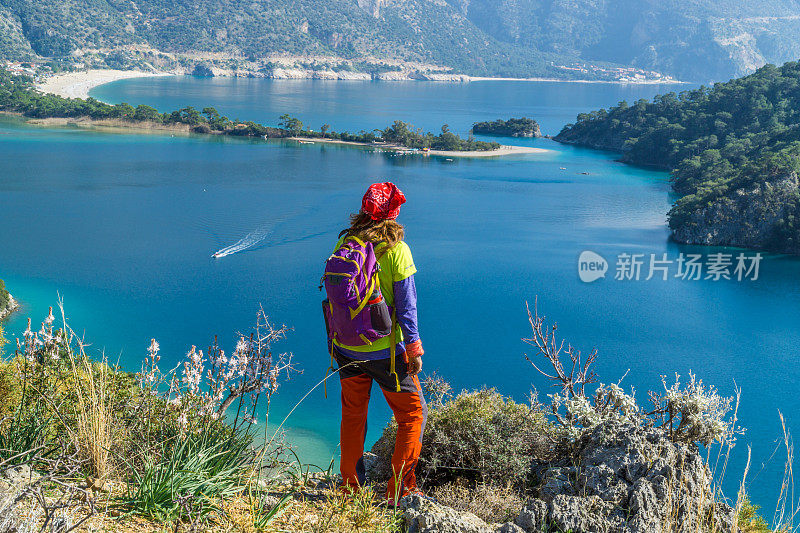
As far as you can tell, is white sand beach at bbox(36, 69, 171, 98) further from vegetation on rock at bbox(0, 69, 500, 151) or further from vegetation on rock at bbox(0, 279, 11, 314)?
vegetation on rock at bbox(0, 279, 11, 314)

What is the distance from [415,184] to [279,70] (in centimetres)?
9826

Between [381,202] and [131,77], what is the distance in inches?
4754

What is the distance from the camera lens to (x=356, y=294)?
2.62 m

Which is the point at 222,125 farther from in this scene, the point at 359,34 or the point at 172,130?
the point at 359,34

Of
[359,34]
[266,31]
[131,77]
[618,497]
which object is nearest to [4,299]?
[618,497]

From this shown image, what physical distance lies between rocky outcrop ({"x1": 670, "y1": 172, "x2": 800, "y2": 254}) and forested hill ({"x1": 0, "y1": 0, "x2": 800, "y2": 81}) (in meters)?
101

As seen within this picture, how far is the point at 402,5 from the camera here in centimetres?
18688

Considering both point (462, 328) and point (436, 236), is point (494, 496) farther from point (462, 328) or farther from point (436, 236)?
point (436, 236)

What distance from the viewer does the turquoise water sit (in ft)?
51.0

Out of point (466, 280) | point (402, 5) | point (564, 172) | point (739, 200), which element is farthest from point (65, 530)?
point (402, 5)

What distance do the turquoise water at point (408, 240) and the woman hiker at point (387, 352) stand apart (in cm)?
168

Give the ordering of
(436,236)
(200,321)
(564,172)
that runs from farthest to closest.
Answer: (564,172) → (436,236) → (200,321)

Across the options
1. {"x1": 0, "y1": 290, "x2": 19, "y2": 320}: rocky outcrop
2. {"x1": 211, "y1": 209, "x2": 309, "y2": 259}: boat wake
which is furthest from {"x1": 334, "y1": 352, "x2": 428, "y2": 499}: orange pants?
{"x1": 211, "y1": 209, "x2": 309, "y2": 259}: boat wake

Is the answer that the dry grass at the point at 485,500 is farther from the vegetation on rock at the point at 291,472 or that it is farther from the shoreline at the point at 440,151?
the shoreline at the point at 440,151
